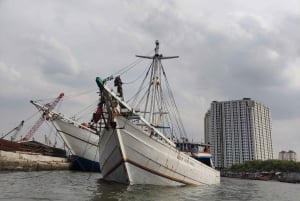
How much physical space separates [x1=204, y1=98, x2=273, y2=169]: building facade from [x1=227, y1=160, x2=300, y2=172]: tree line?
Answer: 58.5ft

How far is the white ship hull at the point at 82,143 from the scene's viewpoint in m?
59.4

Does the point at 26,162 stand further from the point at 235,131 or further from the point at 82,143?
the point at 235,131

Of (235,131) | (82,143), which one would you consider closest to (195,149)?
(82,143)

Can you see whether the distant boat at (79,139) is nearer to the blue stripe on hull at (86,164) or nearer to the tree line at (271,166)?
the blue stripe on hull at (86,164)

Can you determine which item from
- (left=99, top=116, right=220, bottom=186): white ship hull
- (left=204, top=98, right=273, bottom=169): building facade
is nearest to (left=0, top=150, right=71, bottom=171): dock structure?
(left=99, top=116, right=220, bottom=186): white ship hull

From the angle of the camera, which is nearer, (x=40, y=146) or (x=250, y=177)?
(x=40, y=146)

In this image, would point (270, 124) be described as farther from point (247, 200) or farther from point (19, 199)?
point (19, 199)

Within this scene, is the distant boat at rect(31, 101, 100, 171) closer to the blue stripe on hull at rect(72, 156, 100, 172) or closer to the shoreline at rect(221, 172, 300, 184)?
the blue stripe on hull at rect(72, 156, 100, 172)

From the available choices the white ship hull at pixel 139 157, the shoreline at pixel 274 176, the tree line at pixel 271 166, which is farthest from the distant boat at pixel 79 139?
the tree line at pixel 271 166

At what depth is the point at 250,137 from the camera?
15312cm

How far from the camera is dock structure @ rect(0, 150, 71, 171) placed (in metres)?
49.8

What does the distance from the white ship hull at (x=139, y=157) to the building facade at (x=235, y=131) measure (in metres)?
126

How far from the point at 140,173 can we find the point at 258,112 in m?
142

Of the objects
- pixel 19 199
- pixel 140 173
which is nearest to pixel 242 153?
pixel 140 173
